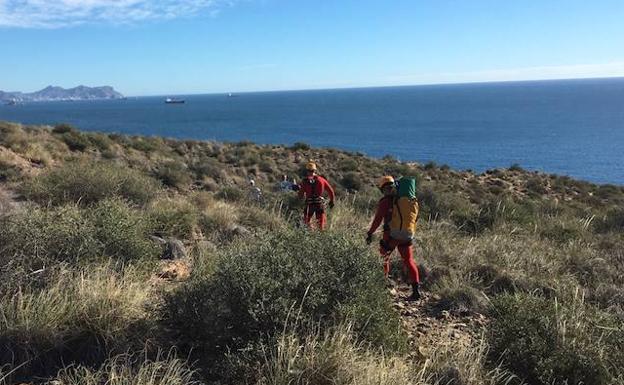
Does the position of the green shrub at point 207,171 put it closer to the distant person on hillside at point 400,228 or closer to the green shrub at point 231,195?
the green shrub at point 231,195

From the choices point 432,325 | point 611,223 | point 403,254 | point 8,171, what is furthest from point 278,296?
point 611,223

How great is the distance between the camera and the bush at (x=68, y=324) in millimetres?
4234

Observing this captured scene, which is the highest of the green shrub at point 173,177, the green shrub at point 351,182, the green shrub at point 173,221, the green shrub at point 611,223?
the green shrub at point 173,221

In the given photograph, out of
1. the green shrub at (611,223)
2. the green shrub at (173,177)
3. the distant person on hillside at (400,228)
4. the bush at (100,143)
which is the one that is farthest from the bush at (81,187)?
the bush at (100,143)

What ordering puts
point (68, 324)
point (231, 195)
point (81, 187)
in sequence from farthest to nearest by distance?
point (231, 195)
point (81, 187)
point (68, 324)

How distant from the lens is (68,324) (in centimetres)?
454

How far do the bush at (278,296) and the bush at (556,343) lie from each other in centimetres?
104

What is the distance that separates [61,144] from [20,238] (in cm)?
1594

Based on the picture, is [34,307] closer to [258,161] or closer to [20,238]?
[20,238]

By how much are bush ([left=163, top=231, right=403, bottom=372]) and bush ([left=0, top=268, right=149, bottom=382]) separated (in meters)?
0.35

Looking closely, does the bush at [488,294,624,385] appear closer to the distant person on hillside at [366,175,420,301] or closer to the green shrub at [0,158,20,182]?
the distant person on hillside at [366,175,420,301]

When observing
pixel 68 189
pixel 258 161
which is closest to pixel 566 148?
pixel 258 161

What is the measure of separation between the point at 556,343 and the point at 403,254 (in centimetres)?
267

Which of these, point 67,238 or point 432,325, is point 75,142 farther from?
point 432,325
